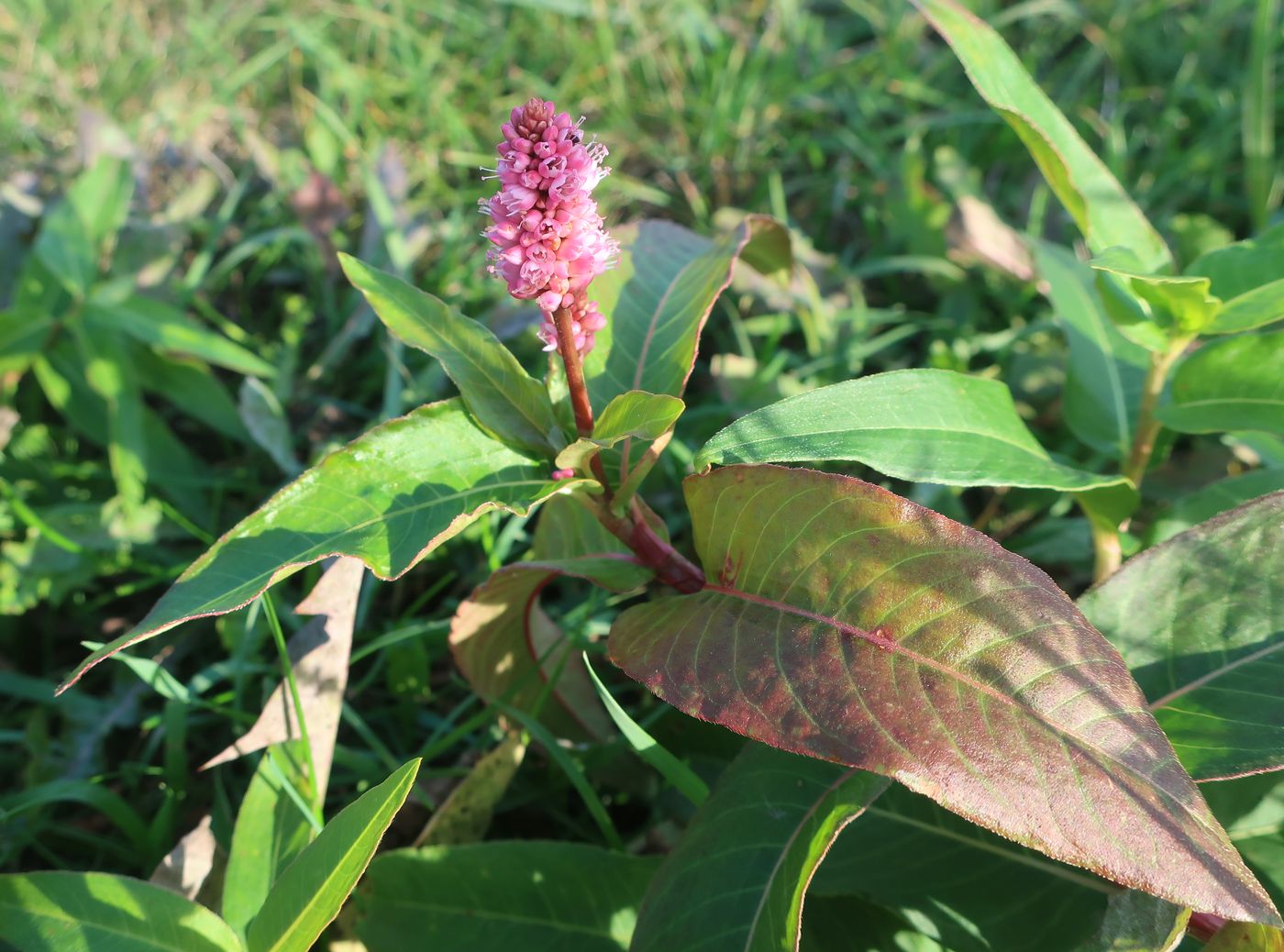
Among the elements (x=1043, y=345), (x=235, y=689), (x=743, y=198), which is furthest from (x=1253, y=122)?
(x=235, y=689)

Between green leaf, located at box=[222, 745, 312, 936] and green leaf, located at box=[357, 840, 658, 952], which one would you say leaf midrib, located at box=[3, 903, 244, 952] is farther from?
green leaf, located at box=[357, 840, 658, 952]

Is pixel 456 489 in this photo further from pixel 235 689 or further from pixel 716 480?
pixel 235 689

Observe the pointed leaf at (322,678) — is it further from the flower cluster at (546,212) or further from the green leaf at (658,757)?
the flower cluster at (546,212)

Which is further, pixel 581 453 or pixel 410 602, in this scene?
pixel 410 602

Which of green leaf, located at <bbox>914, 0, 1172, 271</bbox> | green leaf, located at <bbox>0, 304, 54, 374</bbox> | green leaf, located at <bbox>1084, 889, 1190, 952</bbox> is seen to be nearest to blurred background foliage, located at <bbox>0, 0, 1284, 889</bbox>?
green leaf, located at <bbox>0, 304, 54, 374</bbox>

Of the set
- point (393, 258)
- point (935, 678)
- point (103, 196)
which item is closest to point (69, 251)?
point (103, 196)

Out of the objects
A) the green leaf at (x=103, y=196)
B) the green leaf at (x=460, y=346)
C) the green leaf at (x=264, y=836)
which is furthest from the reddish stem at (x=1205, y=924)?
the green leaf at (x=103, y=196)
